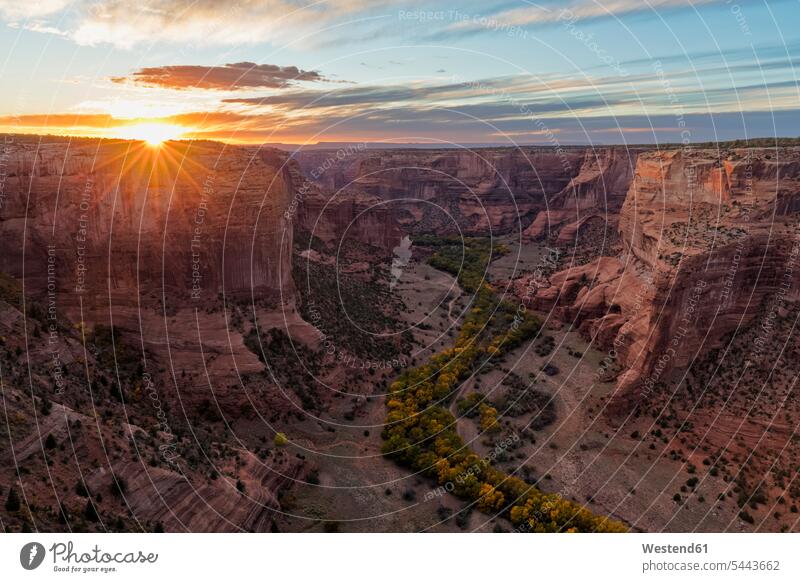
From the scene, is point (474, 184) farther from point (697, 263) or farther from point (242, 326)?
point (242, 326)

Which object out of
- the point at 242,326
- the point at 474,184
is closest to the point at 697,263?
the point at 242,326

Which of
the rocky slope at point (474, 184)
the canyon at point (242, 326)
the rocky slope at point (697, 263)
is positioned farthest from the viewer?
the rocky slope at point (474, 184)

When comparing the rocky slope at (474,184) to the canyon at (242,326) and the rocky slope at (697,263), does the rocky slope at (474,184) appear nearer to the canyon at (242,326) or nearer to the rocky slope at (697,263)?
the rocky slope at (697,263)

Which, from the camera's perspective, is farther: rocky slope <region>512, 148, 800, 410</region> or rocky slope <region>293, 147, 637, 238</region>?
rocky slope <region>293, 147, 637, 238</region>

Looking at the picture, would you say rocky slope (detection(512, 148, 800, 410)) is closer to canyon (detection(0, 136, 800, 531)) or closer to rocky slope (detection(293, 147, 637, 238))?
canyon (detection(0, 136, 800, 531))

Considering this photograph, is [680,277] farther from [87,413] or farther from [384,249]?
[384,249]

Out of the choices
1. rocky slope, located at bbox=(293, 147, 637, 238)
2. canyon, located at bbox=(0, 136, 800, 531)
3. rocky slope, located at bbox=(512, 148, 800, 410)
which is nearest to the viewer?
canyon, located at bbox=(0, 136, 800, 531)

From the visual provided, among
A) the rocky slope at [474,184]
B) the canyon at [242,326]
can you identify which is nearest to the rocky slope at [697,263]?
the canyon at [242,326]

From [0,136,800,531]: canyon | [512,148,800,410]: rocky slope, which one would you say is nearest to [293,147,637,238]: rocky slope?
[512,148,800,410]: rocky slope

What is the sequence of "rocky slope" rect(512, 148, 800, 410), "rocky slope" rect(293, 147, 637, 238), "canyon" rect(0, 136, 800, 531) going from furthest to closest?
"rocky slope" rect(293, 147, 637, 238)
"rocky slope" rect(512, 148, 800, 410)
"canyon" rect(0, 136, 800, 531)
